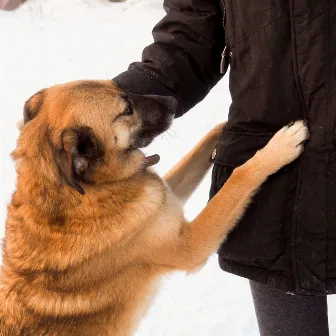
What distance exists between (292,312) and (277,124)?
27.7 inches

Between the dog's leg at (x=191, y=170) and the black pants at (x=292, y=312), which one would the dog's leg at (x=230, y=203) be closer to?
the black pants at (x=292, y=312)

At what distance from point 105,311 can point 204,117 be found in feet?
11.0

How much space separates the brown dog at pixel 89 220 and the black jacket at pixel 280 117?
0.23 metres

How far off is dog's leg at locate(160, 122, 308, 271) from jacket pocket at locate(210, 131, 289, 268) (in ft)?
0.11

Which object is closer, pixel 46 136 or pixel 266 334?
pixel 266 334

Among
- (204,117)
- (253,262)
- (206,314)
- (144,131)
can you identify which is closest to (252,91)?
(253,262)

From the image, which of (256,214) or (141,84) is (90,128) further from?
(256,214)

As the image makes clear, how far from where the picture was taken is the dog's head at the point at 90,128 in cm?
214

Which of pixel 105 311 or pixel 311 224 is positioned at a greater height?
pixel 311 224

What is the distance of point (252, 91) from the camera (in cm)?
177

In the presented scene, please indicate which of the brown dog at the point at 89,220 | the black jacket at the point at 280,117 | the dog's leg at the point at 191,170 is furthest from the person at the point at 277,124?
the dog's leg at the point at 191,170

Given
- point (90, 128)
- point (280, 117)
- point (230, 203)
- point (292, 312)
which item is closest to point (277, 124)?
point (280, 117)

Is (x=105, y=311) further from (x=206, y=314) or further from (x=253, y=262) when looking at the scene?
(x=206, y=314)

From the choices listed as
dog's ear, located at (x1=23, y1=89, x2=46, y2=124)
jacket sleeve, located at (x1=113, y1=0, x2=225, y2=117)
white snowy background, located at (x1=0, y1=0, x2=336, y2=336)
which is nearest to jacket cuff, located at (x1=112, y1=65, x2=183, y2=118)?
jacket sleeve, located at (x1=113, y1=0, x2=225, y2=117)
